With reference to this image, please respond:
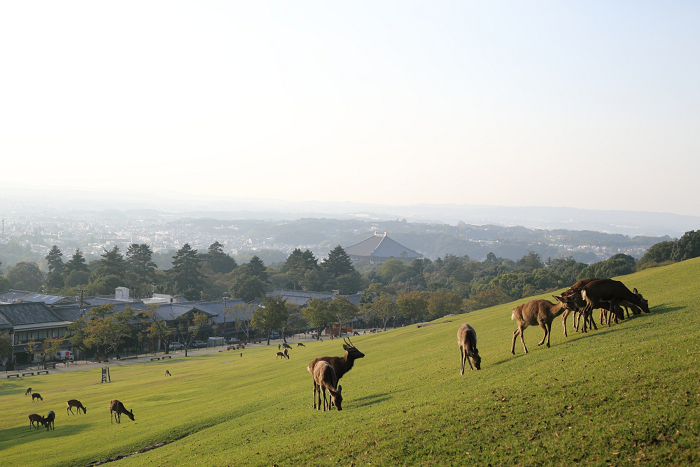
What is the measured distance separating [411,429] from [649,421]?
4.47m

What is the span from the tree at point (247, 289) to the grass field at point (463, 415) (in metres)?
71.7

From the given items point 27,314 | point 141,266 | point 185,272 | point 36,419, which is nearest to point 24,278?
point 141,266

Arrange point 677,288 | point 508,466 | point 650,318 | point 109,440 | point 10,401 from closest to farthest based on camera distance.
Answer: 1. point 508,466
2. point 650,318
3. point 109,440
4. point 677,288
5. point 10,401

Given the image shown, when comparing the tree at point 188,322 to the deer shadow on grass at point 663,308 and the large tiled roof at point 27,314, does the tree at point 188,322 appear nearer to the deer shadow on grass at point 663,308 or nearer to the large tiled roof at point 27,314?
the large tiled roof at point 27,314

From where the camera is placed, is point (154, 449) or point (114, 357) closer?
point (154, 449)

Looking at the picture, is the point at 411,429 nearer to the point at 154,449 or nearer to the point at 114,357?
the point at 154,449

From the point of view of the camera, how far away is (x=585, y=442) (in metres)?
8.30

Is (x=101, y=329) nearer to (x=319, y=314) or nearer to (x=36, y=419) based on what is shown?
(x=319, y=314)

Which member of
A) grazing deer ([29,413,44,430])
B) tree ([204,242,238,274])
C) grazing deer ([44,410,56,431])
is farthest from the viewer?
tree ([204,242,238,274])

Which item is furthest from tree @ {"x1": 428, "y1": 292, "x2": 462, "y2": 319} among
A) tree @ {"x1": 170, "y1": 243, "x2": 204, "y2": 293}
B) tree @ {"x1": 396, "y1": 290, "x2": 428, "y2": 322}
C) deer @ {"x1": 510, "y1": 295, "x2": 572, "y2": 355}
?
deer @ {"x1": 510, "y1": 295, "x2": 572, "y2": 355}

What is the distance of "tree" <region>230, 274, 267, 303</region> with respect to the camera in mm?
96250

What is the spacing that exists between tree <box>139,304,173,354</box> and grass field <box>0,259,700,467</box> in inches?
1470

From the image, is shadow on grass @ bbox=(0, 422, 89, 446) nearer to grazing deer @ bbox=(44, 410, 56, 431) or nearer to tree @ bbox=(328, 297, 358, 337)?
grazing deer @ bbox=(44, 410, 56, 431)

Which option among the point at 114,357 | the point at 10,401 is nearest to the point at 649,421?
the point at 10,401
